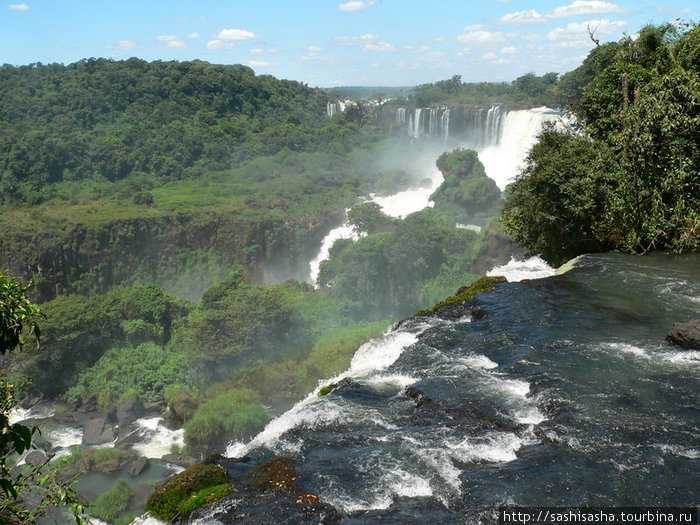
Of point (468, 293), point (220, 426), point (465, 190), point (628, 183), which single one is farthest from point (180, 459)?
point (465, 190)

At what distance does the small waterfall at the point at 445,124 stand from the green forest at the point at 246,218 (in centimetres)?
444

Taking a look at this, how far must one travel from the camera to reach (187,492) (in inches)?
365

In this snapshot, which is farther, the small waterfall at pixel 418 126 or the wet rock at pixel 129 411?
the small waterfall at pixel 418 126

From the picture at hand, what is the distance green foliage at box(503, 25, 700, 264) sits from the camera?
2069 centimetres

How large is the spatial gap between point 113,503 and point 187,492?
17451mm

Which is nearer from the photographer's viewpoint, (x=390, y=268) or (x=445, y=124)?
(x=390, y=268)

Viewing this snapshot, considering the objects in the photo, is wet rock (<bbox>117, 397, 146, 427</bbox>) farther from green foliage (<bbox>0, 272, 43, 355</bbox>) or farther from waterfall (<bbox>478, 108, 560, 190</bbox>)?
waterfall (<bbox>478, 108, 560, 190</bbox>)

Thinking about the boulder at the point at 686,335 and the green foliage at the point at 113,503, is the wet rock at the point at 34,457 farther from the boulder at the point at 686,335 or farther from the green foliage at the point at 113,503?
the boulder at the point at 686,335

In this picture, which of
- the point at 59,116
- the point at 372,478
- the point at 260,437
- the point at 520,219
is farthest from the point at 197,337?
the point at 59,116

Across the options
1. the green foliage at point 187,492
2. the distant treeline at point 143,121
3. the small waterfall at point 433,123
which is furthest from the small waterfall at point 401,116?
the green foliage at point 187,492

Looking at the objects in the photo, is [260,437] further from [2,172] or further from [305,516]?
[2,172]

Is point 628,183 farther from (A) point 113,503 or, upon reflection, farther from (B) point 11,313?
(A) point 113,503

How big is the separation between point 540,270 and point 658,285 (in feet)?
15.9

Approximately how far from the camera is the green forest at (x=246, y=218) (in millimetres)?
21562
